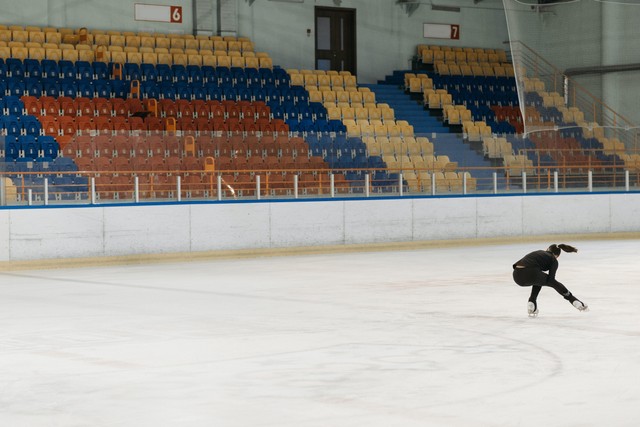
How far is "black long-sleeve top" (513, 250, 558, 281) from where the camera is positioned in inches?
428

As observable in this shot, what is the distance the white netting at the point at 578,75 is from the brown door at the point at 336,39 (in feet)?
32.6

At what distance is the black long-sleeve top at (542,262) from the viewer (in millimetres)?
10859

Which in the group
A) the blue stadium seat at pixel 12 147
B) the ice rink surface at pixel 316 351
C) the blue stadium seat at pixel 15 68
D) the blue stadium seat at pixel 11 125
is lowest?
the ice rink surface at pixel 316 351

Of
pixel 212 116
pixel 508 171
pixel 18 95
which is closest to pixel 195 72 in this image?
pixel 212 116

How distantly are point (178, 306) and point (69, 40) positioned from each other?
1696 centimetres

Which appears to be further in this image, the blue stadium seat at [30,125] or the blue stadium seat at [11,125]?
the blue stadium seat at [30,125]

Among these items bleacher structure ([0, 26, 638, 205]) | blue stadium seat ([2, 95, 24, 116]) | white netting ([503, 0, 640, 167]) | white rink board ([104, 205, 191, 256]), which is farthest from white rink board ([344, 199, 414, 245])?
blue stadium seat ([2, 95, 24, 116])

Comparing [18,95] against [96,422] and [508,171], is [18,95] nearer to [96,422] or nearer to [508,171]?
[508,171]

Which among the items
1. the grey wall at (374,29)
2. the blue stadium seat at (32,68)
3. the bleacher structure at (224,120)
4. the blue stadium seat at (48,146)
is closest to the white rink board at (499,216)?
the bleacher structure at (224,120)

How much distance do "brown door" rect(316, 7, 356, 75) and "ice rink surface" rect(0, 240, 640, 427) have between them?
17600 millimetres

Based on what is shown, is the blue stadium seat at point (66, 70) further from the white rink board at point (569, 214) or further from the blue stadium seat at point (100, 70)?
the white rink board at point (569, 214)

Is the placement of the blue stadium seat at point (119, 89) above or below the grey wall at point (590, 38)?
below

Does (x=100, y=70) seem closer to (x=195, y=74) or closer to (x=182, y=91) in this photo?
(x=182, y=91)

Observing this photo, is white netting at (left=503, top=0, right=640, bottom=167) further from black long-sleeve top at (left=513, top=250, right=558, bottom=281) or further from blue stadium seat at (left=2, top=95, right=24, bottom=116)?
black long-sleeve top at (left=513, top=250, right=558, bottom=281)
